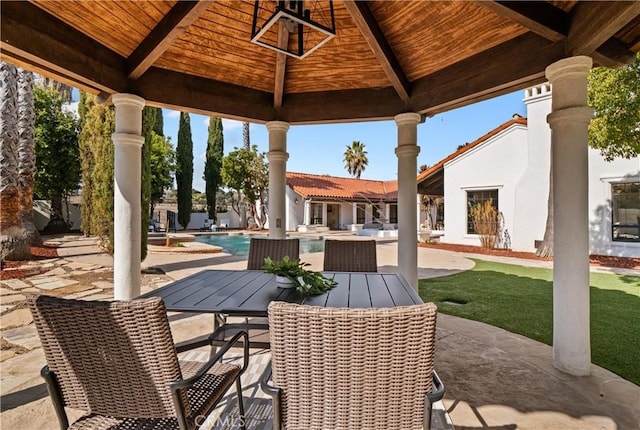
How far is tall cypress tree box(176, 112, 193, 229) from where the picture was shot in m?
24.2

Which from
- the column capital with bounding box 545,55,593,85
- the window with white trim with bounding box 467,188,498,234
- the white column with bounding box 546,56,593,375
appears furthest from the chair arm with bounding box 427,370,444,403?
the window with white trim with bounding box 467,188,498,234

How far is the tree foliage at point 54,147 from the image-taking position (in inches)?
589

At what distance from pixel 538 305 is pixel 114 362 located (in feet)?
18.8

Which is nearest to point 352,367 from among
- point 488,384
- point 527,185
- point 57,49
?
point 488,384

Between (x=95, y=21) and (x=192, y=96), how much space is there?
1.26 m

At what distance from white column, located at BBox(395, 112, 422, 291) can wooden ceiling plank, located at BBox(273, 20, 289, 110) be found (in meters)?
1.56

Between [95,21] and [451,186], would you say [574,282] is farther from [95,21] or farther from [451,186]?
[451,186]

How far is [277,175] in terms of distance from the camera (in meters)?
4.89

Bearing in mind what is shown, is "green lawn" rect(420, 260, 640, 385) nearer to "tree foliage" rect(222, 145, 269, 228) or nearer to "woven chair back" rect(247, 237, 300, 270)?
"woven chair back" rect(247, 237, 300, 270)

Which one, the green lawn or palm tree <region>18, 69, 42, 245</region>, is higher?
palm tree <region>18, 69, 42, 245</region>

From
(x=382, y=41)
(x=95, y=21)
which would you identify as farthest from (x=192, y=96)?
(x=382, y=41)

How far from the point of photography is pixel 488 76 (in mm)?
3338

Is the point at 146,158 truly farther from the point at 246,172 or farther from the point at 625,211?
the point at 246,172

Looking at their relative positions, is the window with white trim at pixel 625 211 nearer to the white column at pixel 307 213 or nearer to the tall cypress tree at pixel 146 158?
the tall cypress tree at pixel 146 158
